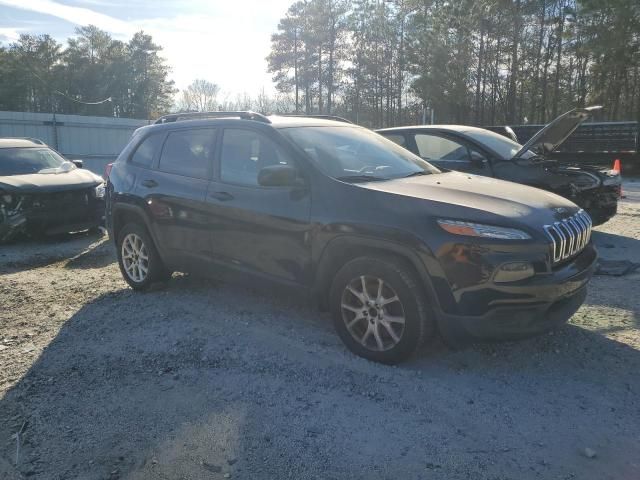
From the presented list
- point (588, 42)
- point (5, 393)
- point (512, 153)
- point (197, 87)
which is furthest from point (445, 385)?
point (197, 87)

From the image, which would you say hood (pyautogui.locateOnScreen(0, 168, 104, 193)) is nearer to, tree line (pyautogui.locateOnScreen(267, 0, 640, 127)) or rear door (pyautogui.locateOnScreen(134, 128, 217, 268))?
rear door (pyautogui.locateOnScreen(134, 128, 217, 268))

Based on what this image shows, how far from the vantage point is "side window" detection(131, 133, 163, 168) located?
17.7 ft

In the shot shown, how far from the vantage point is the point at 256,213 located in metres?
4.22

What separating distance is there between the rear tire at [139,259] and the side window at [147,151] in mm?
666

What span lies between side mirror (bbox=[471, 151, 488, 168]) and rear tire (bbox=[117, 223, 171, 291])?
4.45 metres

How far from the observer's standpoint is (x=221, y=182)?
459cm

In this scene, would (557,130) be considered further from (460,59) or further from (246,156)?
(460,59)

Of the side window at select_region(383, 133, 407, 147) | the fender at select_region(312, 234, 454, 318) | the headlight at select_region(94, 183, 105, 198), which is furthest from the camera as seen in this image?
the headlight at select_region(94, 183, 105, 198)

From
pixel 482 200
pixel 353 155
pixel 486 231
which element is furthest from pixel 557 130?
pixel 486 231

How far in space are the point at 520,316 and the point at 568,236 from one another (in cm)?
71

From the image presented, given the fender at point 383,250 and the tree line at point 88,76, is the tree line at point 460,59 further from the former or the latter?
the fender at point 383,250

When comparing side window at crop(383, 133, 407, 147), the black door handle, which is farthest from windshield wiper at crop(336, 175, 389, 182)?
side window at crop(383, 133, 407, 147)

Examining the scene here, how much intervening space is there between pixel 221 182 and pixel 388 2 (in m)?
43.7

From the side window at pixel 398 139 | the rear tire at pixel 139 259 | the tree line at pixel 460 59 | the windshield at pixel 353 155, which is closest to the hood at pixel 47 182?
the rear tire at pixel 139 259
